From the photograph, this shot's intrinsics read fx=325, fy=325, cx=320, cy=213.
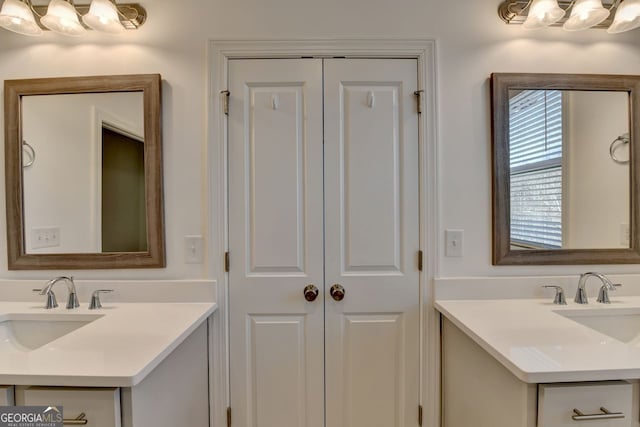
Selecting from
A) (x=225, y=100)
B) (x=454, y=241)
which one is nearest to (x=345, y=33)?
(x=225, y=100)

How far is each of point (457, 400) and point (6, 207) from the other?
Result: 2230 millimetres

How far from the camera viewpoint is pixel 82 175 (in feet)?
5.05

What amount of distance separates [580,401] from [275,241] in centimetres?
119

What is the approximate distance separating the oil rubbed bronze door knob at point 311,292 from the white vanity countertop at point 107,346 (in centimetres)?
42

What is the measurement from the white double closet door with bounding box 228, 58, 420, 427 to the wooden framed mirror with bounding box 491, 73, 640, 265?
422 millimetres

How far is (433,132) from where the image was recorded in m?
1.51

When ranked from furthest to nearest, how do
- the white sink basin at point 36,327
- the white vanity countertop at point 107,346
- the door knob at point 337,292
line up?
the door knob at point 337,292
the white sink basin at point 36,327
the white vanity countertop at point 107,346

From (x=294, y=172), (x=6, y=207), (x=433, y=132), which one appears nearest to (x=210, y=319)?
(x=294, y=172)

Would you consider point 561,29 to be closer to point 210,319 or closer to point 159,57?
point 159,57

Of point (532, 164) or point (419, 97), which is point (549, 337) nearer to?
point (532, 164)

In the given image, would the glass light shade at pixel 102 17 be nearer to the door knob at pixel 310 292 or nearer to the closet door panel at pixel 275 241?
the closet door panel at pixel 275 241

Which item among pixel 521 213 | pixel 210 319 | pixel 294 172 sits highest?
pixel 294 172

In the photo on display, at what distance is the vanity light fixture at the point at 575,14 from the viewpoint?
1.38 metres

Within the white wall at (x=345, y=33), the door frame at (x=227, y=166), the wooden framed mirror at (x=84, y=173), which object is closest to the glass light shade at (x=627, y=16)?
the white wall at (x=345, y=33)
